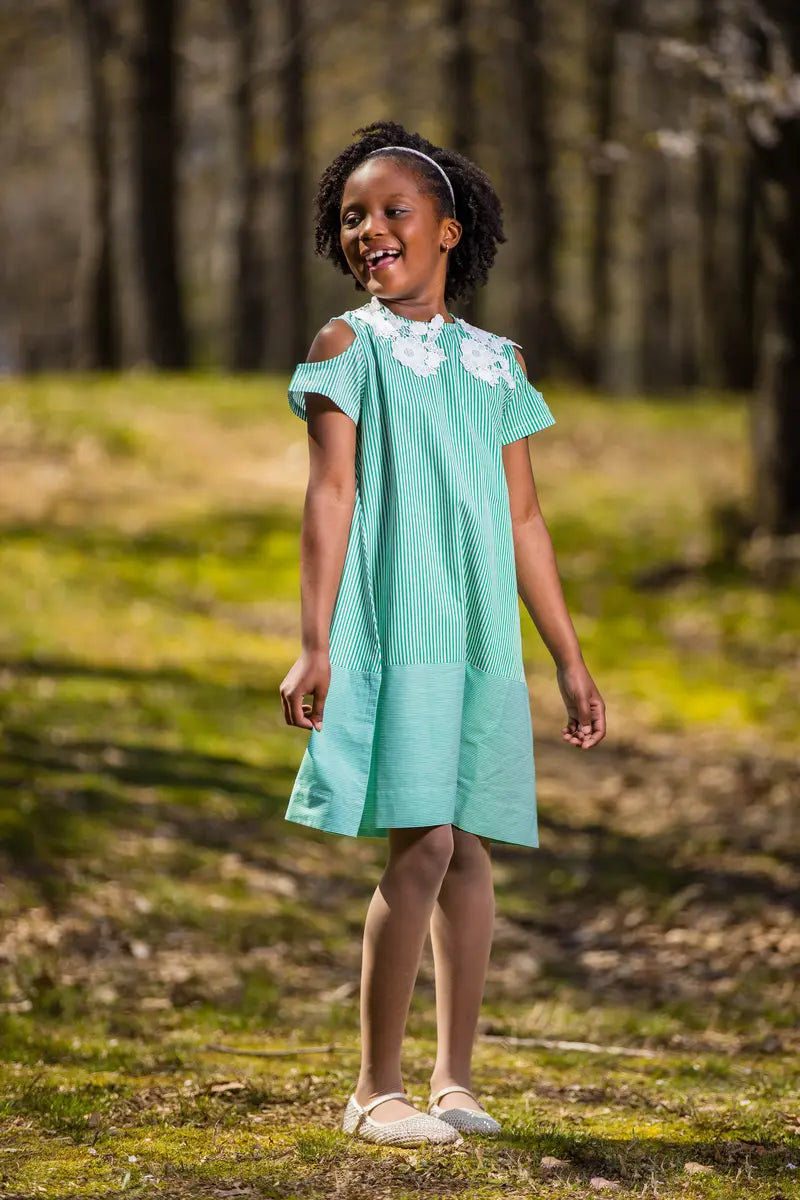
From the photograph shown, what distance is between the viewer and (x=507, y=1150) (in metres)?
3.27

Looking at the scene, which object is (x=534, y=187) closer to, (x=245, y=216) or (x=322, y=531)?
(x=245, y=216)

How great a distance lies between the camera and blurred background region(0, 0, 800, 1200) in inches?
154

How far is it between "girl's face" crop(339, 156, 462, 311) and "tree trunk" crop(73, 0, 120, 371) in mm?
18467

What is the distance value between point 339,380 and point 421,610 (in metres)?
0.52

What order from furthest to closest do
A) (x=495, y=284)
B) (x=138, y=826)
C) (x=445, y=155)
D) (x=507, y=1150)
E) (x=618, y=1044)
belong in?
(x=495, y=284) < (x=138, y=826) < (x=618, y=1044) < (x=445, y=155) < (x=507, y=1150)

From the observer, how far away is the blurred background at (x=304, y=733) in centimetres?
392

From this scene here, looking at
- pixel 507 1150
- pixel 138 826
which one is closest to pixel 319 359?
pixel 507 1150

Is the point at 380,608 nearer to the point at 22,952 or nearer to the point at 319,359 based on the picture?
the point at 319,359

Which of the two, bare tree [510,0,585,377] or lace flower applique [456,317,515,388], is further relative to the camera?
bare tree [510,0,585,377]

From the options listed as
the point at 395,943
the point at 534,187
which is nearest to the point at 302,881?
the point at 395,943

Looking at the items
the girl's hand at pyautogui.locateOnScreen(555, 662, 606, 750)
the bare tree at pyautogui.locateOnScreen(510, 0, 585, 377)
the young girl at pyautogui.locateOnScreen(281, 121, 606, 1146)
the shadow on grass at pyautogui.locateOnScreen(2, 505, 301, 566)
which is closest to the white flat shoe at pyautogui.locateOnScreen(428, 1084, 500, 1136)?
the young girl at pyautogui.locateOnScreen(281, 121, 606, 1146)

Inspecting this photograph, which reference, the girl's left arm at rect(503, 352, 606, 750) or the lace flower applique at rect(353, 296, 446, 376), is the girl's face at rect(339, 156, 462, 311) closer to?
the lace flower applique at rect(353, 296, 446, 376)

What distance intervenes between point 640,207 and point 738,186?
1.83m

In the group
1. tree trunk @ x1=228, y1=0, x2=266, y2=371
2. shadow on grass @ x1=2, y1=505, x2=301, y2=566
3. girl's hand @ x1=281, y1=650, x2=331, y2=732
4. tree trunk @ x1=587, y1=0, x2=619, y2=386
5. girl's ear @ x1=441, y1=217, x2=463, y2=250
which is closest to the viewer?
girl's hand @ x1=281, y1=650, x2=331, y2=732
